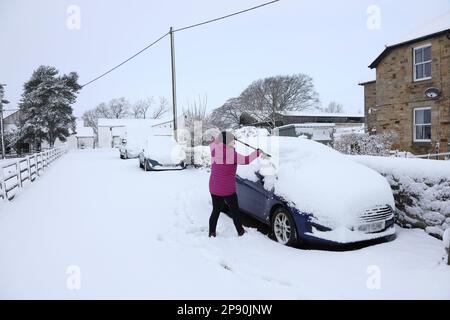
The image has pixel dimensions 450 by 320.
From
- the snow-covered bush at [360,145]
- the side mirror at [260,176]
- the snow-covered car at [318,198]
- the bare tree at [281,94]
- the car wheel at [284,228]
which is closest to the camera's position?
the snow-covered car at [318,198]

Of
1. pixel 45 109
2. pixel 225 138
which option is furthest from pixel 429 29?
pixel 45 109

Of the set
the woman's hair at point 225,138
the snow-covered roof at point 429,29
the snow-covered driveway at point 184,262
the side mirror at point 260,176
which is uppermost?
the snow-covered roof at point 429,29

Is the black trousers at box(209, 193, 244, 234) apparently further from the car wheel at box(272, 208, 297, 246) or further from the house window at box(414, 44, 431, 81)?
the house window at box(414, 44, 431, 81)

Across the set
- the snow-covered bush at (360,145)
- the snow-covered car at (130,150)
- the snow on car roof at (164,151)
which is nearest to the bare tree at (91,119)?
the snow-covered car at (130,150)

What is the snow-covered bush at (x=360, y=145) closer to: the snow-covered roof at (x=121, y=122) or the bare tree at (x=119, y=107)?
the snow-covered roof at (x=121, y=122)

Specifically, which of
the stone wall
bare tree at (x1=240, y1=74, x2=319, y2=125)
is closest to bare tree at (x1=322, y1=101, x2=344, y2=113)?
bare tree at (x1=240, y1=74, x2=319, y2=125)

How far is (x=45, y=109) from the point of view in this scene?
42.9 m

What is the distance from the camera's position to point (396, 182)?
17.6 feet

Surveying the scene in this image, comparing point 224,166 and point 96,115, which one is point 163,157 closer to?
point 224,166

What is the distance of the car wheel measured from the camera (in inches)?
179

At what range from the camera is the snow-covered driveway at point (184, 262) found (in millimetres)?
3377

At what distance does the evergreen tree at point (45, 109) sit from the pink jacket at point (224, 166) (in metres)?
43.8

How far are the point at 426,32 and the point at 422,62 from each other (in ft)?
4.39

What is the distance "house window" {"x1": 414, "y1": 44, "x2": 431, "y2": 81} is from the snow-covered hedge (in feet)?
41.3
